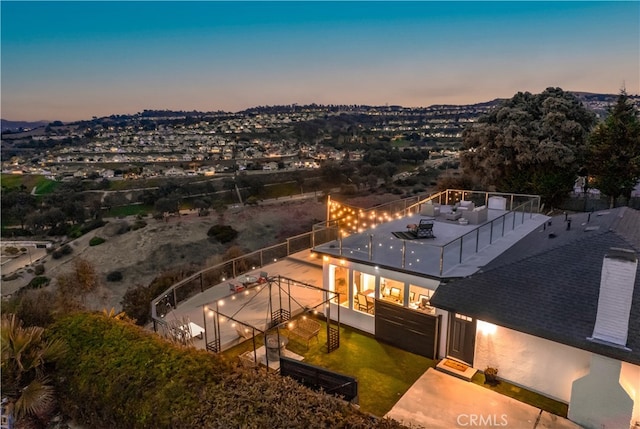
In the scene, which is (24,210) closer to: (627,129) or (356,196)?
(356,196)

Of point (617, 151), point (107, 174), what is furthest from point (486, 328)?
point (107, 174)

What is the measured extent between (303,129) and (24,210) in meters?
79.7

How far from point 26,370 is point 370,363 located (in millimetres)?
7832

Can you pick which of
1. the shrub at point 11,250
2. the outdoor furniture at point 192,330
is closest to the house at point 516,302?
the outdoor furniture at point 192,330

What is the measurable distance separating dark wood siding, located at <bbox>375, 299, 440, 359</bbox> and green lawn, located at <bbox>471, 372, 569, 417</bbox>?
141 centimetres

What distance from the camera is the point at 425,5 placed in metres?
40.3

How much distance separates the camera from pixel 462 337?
10023 millimetres

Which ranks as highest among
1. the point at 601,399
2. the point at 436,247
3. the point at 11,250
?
the point at 436,247

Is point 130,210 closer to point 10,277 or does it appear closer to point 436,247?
point 10,277

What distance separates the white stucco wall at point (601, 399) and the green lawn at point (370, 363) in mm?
3323

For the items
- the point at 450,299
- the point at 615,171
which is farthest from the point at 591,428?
the point at 615,171

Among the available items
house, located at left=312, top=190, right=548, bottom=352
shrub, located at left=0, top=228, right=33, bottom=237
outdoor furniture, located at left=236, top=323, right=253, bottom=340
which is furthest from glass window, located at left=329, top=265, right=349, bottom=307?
shrub, located at left=0, top=228, right=33, bottom=237

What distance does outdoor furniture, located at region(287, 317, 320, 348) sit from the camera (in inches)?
425

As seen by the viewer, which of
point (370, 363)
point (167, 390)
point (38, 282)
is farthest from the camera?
point (38, 282)
